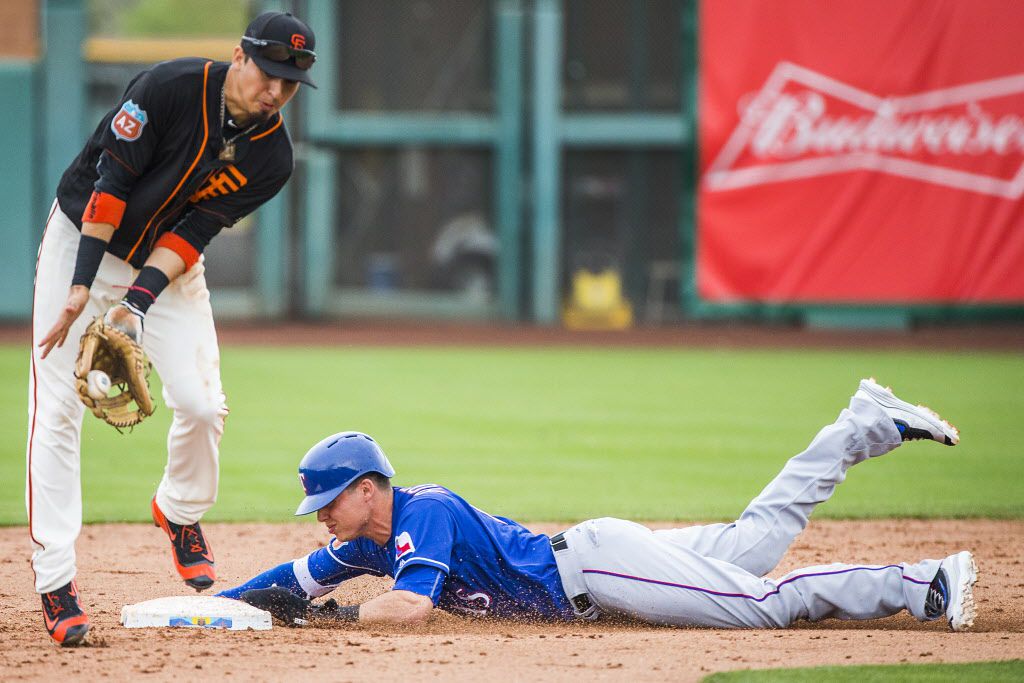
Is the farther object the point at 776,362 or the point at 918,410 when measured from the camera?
the point at 776,362

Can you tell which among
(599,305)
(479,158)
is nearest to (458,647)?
(599,305)

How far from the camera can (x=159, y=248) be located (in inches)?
166

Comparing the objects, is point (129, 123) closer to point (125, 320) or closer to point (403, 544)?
point (125, 320)

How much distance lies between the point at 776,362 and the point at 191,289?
10324mm

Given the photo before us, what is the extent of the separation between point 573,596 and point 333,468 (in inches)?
36.5

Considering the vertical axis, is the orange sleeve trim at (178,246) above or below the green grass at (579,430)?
above

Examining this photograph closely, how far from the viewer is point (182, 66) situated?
163 inches

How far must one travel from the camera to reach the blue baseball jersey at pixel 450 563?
3.93 metres

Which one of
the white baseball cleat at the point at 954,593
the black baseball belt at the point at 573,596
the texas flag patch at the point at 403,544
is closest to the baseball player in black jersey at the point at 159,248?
the texas flag patch at the point at 403,544

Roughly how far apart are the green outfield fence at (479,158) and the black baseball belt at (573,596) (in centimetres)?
1378

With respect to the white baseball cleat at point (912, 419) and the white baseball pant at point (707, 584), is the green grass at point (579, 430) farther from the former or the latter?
the white baseball pant at point (707, 584)

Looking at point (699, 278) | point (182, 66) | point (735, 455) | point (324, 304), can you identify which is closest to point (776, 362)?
point (699, 278)

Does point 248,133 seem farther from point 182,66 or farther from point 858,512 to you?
point 858,512

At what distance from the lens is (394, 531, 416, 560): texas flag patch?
3.93m
